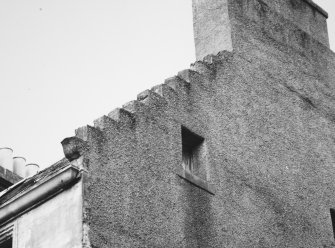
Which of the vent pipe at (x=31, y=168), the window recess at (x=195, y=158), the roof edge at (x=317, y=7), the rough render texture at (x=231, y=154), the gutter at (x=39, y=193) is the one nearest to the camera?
the gutter at (x=39, y=193)

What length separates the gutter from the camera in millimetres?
12039

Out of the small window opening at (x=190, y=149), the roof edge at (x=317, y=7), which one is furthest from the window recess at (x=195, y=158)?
the roof edge at (x=317, y=7)

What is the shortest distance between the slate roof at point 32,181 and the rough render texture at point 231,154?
1.85ft

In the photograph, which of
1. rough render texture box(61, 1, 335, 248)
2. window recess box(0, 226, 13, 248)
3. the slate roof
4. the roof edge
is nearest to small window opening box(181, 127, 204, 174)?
rough render texture box(61, 1, 335, 248)

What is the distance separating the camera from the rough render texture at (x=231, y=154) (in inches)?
491

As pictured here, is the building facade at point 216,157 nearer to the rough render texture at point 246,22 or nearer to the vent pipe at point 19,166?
the rough render texture at point 246,22

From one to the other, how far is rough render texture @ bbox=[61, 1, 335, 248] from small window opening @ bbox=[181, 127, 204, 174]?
0.16 m

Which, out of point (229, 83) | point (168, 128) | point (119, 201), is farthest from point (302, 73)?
point (119, 201)

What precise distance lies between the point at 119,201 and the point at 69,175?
837 mm

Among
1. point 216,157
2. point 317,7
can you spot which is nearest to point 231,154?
point 216,157

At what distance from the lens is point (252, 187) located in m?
14.9

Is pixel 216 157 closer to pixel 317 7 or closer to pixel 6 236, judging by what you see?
pixel 6 236

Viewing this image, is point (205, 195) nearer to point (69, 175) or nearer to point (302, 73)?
point (69, 175)

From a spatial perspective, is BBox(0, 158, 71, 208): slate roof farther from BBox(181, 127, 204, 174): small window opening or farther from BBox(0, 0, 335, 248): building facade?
BBox(181, 127, 204, 174): small window opening
